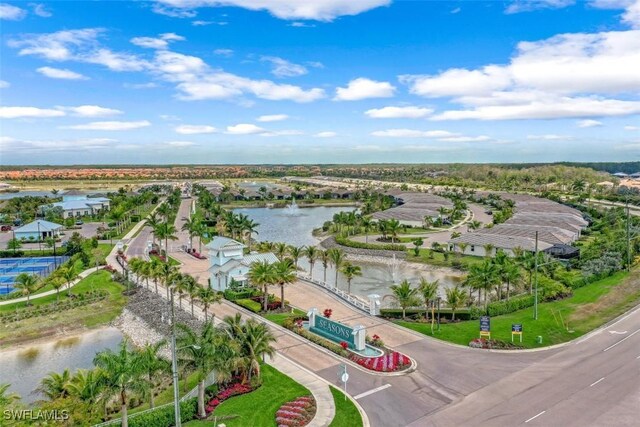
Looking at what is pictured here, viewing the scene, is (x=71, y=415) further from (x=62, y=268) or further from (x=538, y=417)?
(x=62, y=268)

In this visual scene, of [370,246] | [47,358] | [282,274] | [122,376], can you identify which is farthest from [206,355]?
[370,246]

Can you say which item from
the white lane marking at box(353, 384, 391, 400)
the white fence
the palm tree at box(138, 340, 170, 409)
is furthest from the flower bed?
the white fence

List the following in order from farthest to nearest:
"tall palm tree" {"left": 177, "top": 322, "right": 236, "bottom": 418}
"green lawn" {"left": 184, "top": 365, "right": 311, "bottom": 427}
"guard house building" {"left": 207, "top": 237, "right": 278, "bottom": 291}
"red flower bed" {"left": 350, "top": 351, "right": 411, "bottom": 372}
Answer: "guard house building" {"left": 207, "top": 237, "right": 278, "bottom": 291}, "red flower bed" {"left": 350, "top": 351, "right": 411, "bottom": 372}, "tall palm tree" {"left": 177, "top": 322, "right": 236, "bottom": 418}, "green lawn" {"left": 184, "top": 365, "right": 311, "bottom": 427}

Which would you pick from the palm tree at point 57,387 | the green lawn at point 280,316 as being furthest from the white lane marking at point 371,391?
the palm tree at point 57,387

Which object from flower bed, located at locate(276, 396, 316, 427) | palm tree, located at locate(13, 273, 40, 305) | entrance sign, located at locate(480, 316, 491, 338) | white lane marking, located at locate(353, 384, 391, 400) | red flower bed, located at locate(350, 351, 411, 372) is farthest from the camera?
palm tree, located at locate(13, 273, 40, 305)

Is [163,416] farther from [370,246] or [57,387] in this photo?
[370,246]

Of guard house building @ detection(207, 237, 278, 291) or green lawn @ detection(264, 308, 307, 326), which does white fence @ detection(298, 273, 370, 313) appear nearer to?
green lawn @ detection(264, 308, 307, 326)

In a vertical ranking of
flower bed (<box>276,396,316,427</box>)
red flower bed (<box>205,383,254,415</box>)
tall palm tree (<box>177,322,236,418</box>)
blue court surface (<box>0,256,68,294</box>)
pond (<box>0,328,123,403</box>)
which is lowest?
pond (<box>0,328,123,403</box>)
